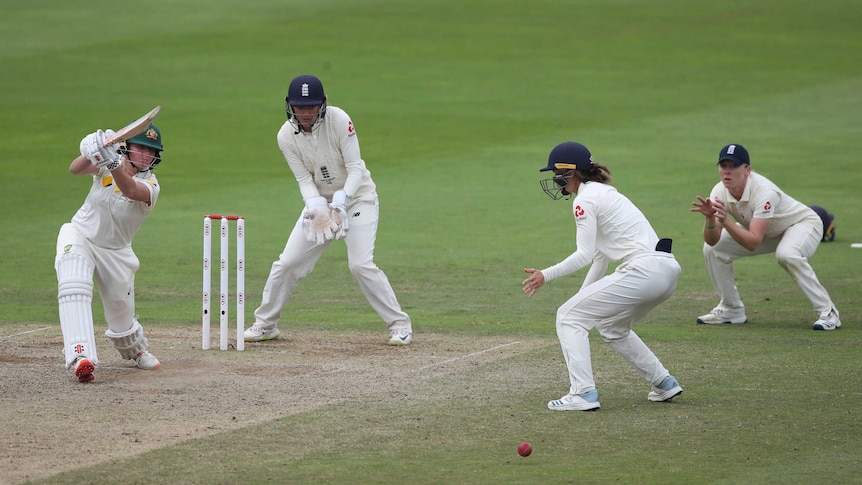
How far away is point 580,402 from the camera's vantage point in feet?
25.1

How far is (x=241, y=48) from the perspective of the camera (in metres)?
31.7

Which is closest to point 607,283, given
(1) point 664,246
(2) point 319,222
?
(1) point 664,246

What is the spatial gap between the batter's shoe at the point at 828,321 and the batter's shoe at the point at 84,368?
602 cm

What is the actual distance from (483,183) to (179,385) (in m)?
12.3

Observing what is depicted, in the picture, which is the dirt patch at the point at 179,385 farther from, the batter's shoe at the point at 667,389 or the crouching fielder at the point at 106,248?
the batter's shoe at the point at 667,389

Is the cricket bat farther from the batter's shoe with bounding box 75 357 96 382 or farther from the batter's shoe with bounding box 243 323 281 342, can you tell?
the batter's shoe with bounding box 243 323 281 342

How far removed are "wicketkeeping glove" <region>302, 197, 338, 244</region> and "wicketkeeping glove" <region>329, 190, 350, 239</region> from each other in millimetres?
44

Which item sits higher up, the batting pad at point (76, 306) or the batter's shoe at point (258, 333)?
the batting pad at point (76, 306)

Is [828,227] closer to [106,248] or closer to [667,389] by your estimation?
[667,389]

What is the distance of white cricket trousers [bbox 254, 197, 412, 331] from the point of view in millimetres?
10109

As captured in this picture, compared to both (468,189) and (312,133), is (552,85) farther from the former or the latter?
(312,133)

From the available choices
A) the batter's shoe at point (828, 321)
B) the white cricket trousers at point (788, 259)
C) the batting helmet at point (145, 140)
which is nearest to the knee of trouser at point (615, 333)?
the batting helmet at point (145, 140)

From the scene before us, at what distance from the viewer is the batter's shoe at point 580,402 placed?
765 cm

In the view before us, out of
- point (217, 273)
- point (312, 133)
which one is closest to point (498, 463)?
point (312, 133)
